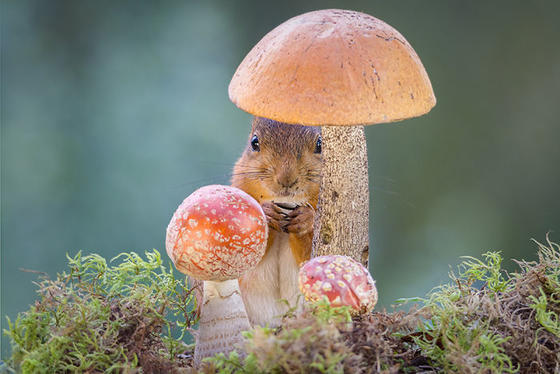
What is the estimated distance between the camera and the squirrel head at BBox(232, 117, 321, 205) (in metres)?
1.95

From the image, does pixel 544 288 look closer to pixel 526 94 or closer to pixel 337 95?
pixel 337 95

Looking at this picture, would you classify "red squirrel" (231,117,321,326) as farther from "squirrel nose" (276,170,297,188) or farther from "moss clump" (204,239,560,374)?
"moss clump" (204,239,560,374)

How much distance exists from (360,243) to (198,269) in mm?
570

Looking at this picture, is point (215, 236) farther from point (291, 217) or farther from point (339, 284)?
point (291, 217)

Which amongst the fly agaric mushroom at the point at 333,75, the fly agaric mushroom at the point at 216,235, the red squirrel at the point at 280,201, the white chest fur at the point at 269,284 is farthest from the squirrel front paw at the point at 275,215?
the fly agaric mushroom at the point at 333,75

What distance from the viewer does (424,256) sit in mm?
3209

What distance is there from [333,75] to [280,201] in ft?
2.21

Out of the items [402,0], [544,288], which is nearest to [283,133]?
[544,288]

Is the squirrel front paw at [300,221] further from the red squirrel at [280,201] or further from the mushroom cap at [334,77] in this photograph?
the mushroom cap at [334,77]

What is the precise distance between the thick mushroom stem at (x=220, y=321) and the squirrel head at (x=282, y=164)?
0.44 meters

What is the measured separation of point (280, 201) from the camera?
6.40 feet

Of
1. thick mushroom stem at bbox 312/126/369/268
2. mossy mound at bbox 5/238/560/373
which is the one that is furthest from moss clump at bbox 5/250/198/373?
thick mushroom stem at bbox 312/126/369/268

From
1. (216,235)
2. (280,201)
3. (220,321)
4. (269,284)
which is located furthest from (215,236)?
(269,284)

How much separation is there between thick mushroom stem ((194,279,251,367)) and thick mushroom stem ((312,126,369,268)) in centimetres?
31
